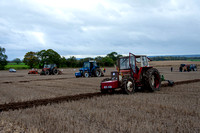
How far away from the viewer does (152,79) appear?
37.7ft

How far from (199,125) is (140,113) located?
1728 mm

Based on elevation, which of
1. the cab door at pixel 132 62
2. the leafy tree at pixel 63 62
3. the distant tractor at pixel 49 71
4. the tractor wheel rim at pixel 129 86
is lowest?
the tractor wheel rim at pixel 129 86

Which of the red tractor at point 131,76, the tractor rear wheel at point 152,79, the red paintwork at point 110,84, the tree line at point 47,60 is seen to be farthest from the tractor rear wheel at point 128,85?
the tree line at point 47,60

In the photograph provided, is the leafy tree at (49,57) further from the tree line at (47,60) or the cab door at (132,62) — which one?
the cab door at (132,62)

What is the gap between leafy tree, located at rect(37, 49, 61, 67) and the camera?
74.2m

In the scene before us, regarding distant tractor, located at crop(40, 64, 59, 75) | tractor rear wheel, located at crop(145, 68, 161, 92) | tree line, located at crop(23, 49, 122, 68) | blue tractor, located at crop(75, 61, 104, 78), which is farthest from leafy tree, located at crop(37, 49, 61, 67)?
tractor rear wheel, located at crop(145, 68, 161, 92)

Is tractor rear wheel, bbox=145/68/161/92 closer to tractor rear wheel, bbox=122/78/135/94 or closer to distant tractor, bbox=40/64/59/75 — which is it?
tractor rear wheel, bbox=122/78/135/94

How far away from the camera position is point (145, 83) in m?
10.6

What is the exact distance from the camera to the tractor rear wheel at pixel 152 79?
10438 millimetres

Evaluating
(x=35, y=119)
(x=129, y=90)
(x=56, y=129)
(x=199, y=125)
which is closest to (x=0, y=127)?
(x=35, y=119)

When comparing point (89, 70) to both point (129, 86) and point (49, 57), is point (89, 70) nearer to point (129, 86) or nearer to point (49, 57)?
point (129, 86)

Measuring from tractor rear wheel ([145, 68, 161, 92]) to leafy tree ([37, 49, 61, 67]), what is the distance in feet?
216

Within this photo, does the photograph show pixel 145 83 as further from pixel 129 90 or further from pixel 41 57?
pixel 41 57

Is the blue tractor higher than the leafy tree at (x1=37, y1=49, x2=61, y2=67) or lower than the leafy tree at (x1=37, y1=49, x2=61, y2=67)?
lower
